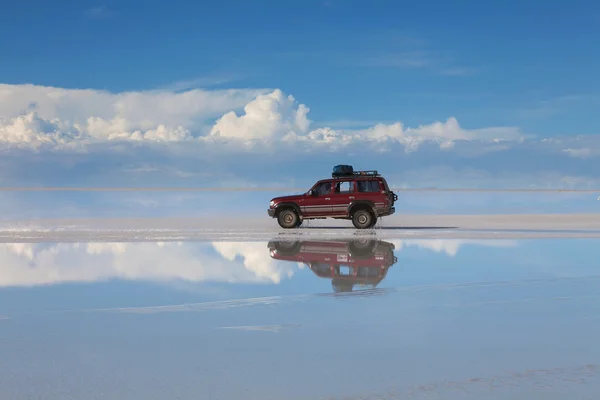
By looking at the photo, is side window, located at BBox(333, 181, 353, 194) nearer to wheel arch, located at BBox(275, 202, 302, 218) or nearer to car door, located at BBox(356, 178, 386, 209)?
car door, located at BBox(356, 178, 386, 209)

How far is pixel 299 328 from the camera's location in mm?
8805

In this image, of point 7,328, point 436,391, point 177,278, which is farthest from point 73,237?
point 436,391

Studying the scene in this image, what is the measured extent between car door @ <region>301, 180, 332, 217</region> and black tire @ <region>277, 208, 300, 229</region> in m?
0.41

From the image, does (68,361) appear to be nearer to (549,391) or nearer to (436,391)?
(436,391)

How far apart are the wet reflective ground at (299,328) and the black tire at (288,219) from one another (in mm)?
10954

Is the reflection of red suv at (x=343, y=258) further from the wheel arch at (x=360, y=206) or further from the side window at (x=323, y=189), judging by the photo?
the side window at (x=323, y=189)

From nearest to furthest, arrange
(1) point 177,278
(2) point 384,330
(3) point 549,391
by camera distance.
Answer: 1. (3) point 549,391
2. (2) point 384,330
3. (1) point 177,278

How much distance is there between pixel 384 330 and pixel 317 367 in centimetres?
191

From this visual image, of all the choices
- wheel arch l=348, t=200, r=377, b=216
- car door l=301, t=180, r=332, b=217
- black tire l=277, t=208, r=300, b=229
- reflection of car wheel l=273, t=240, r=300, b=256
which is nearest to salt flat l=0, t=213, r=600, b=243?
black tire l=277, t=208, r=300, b=229

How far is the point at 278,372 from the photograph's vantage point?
679cm

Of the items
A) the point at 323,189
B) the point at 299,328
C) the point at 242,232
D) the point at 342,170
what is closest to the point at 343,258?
the point at 299,328

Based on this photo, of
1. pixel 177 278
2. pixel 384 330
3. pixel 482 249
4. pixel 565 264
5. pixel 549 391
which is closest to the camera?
pixel 549 391

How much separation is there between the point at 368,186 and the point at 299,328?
18.8 m

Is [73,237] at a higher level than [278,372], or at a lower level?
higher
